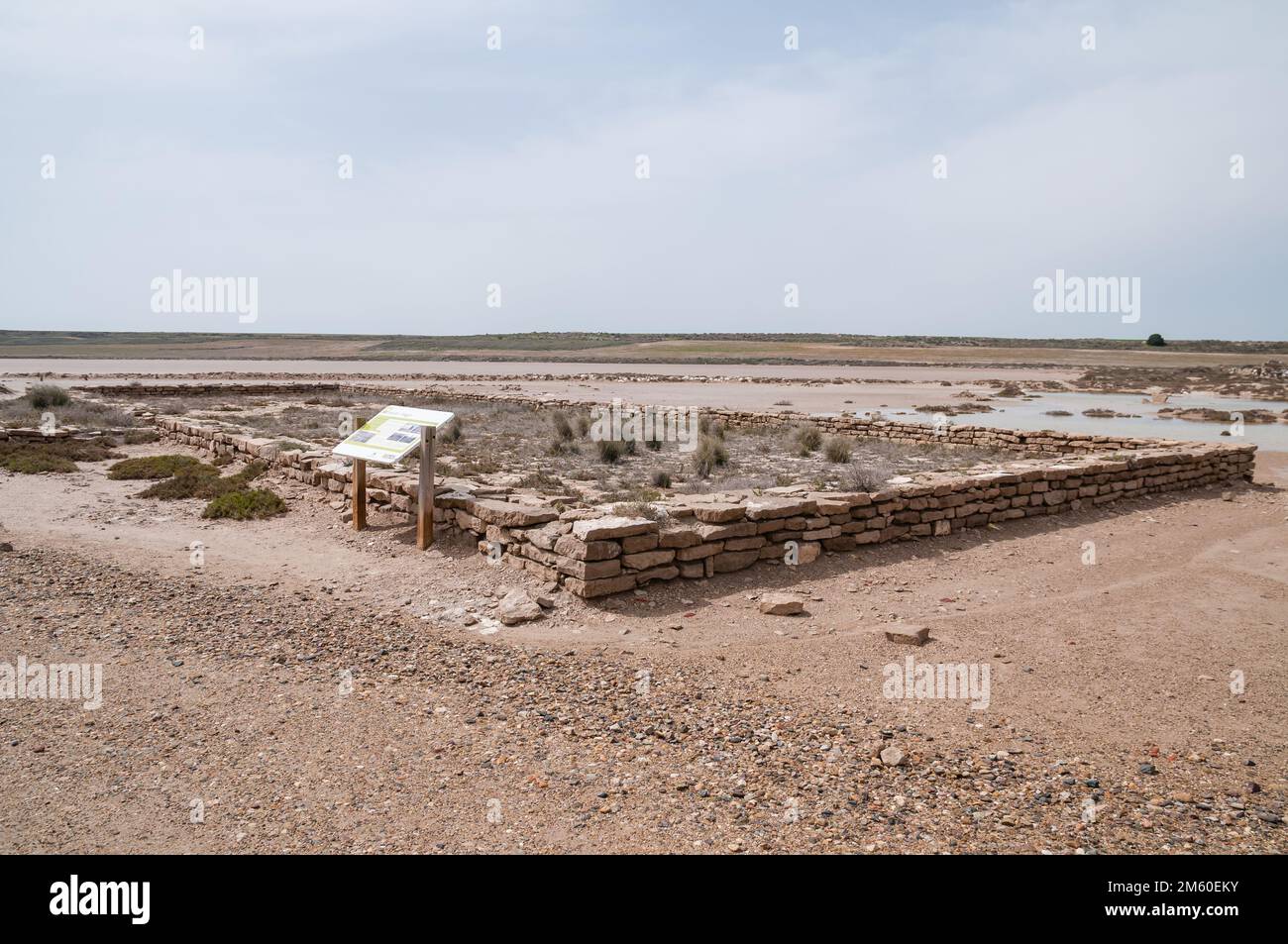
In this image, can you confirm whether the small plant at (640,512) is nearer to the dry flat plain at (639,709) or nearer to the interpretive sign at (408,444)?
the dry flat plain at (639,709)

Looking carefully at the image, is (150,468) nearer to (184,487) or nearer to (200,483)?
(200,483)

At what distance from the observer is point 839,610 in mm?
6875

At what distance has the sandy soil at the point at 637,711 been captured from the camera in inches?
146

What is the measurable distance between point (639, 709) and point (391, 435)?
5.03 m

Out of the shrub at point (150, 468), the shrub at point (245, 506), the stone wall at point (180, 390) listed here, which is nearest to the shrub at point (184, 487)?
the shrub at point (150, 468)

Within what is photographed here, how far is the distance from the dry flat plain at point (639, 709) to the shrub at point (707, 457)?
5203 mm

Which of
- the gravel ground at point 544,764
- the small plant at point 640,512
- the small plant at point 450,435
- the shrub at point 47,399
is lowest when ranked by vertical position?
the gravel ground at point 544,764

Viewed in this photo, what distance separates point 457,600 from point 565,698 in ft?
7.20

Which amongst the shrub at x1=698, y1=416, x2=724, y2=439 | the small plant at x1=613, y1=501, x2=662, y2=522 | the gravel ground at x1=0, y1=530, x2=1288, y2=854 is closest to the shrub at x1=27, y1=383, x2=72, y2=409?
the shrub at x1=698, y1=416, x2=724, y2=439

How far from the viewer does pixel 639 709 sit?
493cm

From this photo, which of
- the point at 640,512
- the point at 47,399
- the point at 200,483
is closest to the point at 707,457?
the point at 640,512

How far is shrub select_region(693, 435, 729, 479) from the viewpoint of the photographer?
1354cm

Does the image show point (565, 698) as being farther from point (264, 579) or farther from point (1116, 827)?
point (264, 579)
